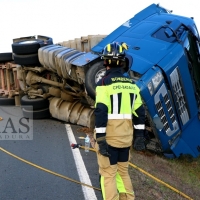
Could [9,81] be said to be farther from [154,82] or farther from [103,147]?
[103,147]

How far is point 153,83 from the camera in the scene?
6.18m

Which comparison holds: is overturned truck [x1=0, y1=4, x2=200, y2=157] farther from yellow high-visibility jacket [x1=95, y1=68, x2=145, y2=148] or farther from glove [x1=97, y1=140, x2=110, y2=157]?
glove [x1=97, y1=140, x2=110, y2=157]

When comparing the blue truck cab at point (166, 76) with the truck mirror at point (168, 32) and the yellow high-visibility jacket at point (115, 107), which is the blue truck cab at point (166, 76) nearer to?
the truck mirror at point (168, 32)

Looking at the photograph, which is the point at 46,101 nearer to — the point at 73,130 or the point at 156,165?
the point at 73,130

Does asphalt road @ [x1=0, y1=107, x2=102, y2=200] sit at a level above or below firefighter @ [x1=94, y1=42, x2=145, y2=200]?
below

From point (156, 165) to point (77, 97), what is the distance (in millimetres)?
3017

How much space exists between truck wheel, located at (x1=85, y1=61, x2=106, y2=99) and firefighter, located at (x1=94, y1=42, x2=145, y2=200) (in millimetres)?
2701

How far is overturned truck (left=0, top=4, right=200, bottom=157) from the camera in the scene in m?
6.39

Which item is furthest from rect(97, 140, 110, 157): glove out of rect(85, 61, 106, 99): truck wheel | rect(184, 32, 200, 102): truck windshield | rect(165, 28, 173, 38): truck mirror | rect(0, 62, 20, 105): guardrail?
rect(0, 62, 20, 105): guardrail

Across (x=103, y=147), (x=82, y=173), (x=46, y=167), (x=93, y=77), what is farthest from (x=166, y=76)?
(x=103, y=147)

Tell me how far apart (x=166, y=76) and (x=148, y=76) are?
0.42 m

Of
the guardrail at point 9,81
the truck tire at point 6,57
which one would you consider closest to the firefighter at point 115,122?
the guardrail at point 9,81

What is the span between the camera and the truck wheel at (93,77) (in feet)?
22.0

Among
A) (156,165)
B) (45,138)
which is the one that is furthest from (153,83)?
(45,138)
